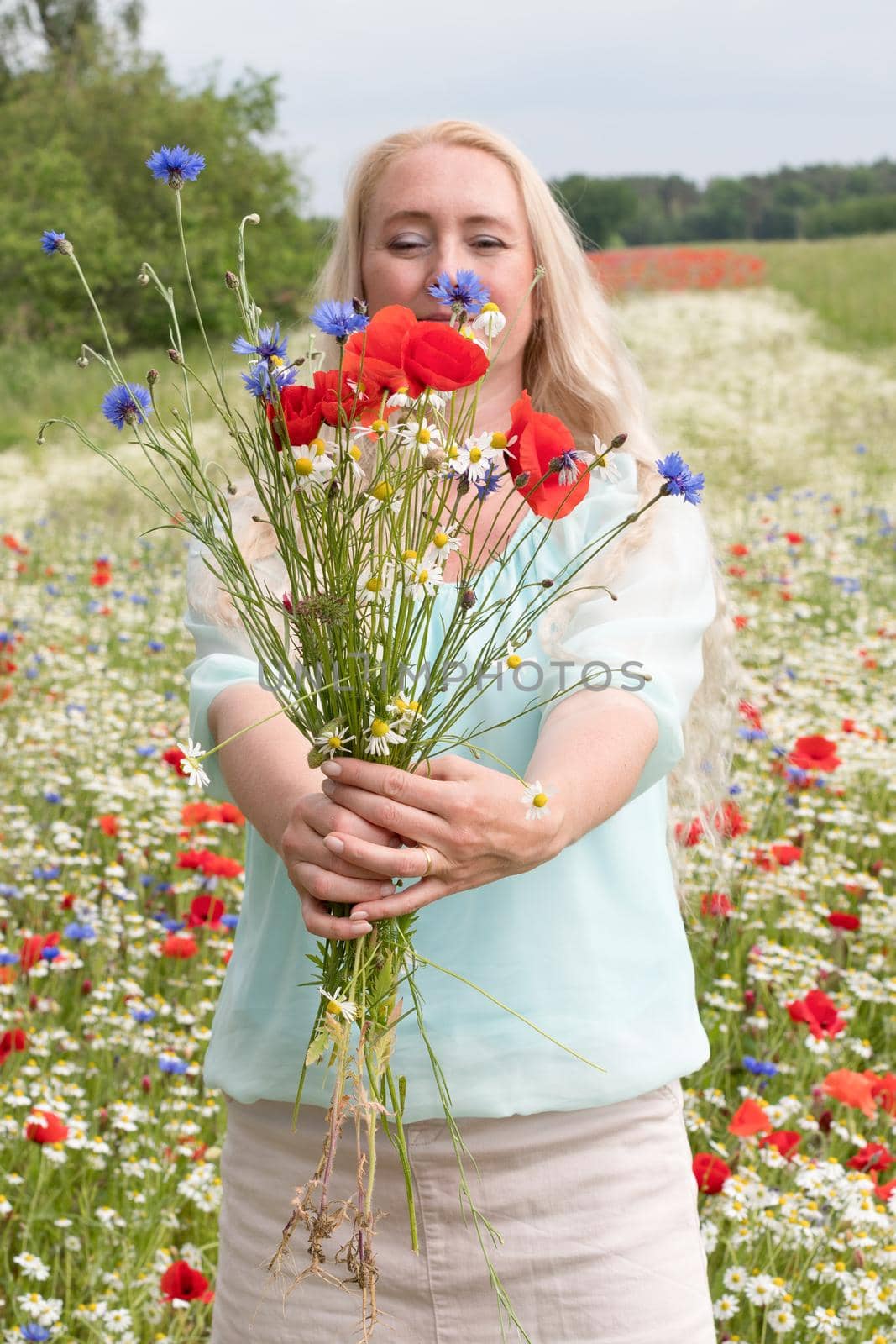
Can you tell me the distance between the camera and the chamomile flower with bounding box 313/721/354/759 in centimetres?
124

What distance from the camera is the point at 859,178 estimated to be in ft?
145

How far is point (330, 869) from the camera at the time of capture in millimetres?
1285

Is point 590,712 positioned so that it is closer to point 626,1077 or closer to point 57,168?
point 626,1077

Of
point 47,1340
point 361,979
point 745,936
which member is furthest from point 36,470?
point 361,979

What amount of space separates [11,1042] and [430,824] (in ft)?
4.47

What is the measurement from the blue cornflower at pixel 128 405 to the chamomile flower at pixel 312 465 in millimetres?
130

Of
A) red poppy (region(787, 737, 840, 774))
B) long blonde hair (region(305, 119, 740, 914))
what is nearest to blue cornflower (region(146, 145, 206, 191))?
long blonde hair (region(305, 119, 740, 914))

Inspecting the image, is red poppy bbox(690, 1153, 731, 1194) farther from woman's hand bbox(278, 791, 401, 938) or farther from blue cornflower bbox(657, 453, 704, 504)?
blue cornflower bbox(657, 453, 704, 504)

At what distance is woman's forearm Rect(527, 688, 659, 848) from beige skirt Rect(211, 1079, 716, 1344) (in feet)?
1.36

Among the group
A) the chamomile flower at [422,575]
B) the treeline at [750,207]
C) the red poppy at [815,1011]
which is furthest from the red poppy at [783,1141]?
the treeline at [750,207]

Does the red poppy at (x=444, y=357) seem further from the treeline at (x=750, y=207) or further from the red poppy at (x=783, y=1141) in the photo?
the treeline at (x=750, y=207)

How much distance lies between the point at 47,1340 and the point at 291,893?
0.84 metres

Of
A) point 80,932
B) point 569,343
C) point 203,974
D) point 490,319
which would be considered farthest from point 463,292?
point 203,974

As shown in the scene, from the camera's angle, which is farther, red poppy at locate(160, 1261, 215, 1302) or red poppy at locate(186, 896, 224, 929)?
red poppy at locate(186, 896, 224, 929)
